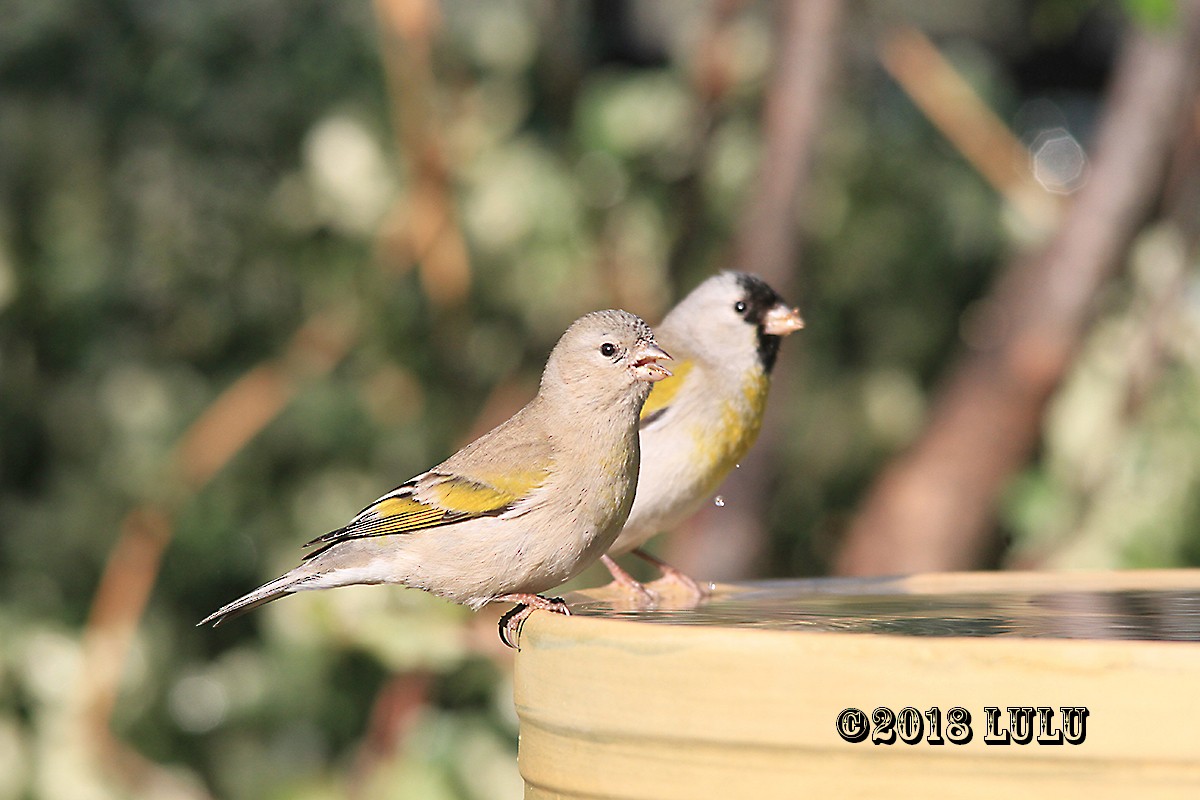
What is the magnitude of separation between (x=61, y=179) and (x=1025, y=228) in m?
3.64

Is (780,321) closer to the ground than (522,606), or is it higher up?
higher up

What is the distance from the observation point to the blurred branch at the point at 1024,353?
15.6 ft

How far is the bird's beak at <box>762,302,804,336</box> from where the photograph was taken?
3669mm

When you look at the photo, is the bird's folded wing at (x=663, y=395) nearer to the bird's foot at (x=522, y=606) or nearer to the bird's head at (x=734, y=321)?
the bird's head at (x=734, y=321)

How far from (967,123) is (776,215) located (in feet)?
4.51

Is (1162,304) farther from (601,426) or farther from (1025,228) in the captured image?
(601,426)

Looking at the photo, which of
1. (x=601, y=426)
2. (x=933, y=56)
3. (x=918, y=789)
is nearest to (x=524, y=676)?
(x=918, y=789)

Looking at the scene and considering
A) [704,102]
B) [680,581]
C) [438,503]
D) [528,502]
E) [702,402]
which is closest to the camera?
[528,502]

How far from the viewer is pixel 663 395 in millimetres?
3514

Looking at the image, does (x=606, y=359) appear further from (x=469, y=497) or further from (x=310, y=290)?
(x=310, y=290)

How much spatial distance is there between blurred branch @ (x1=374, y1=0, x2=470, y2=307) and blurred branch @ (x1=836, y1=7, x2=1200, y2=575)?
5.69ft

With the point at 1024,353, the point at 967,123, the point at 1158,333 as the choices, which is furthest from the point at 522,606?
the point at 967,123

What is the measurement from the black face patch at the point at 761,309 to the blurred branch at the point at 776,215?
33.0 inches

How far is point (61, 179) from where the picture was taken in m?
5.79
